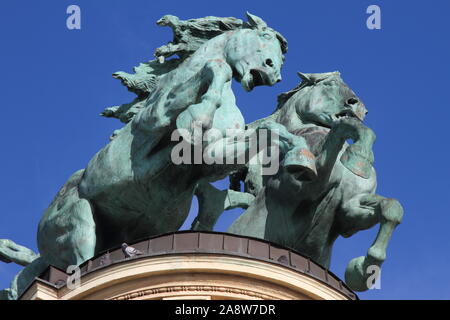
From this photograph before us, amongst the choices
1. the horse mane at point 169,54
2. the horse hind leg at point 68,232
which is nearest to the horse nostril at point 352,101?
the horse mane at point 169,54

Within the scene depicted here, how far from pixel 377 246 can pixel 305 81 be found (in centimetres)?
444

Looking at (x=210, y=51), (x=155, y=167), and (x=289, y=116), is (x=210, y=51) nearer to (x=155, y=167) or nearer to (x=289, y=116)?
(x=155, y=167)

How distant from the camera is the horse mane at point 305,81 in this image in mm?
31375

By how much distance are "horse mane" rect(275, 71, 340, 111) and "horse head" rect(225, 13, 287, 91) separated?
1.62 m

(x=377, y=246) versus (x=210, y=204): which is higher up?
(x=210, y=204)

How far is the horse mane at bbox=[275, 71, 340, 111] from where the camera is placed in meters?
31.4

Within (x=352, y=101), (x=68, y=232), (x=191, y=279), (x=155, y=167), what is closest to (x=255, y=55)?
(x=352, y=101)

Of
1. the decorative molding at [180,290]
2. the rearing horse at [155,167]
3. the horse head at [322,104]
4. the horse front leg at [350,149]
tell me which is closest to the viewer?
the decorative molding at [180,290]

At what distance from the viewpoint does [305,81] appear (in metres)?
31.6

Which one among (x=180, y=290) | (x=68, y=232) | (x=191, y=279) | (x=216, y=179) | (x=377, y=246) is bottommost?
(x=180, y=290)

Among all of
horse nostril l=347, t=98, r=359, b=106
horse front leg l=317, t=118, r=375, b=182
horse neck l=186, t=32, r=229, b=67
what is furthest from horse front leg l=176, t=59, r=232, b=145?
horse nostril l=347, t=98, r=359, b=106

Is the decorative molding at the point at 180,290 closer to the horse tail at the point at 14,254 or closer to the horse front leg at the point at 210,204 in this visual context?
the horse front leg at the point at 210,204
